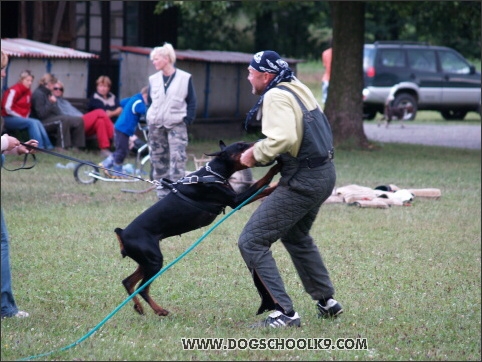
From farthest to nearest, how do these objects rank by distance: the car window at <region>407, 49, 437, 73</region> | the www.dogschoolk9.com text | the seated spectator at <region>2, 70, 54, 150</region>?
1. the car window at <region>407, 49, 437, 73</region>
2. the seated spectator at <region>2, 70, 54, 150</region>
3. the www.dogschoolk9.com text

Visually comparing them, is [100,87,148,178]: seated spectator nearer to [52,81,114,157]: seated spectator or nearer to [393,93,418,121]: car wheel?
[52,81,114,157]: seated spectator

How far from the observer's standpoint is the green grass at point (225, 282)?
5.49 meters

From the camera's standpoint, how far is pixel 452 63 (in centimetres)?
2847

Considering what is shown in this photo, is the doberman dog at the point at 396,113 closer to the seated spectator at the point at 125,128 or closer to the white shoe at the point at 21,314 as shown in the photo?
the seated spectator at the point at 125,128

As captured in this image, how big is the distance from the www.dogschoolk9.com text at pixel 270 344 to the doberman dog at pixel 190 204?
79 cm

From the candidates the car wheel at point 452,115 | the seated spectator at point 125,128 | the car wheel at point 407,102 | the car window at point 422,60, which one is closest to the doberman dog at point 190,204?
the seated spectator at point 125,128

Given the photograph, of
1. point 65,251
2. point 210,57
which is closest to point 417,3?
point 210,57

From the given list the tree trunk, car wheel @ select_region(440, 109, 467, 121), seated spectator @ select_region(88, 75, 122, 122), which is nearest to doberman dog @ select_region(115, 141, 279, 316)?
seated spectator @ select_region(88, 75, 122, 122)

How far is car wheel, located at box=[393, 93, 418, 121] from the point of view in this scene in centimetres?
2770

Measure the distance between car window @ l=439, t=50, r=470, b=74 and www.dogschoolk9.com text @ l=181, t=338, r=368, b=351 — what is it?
78.1 feet

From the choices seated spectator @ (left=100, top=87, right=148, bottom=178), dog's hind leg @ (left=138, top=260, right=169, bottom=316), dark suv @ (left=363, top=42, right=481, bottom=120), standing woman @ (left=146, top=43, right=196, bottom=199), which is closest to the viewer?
dog's hind leg @ (left=138, top=260, right=169, bottom=316)

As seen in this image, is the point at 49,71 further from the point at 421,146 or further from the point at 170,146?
the point at 421,146

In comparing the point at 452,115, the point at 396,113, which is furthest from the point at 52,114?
the point at 452,115

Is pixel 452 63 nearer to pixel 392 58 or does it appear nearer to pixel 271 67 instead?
pixel 392 58
